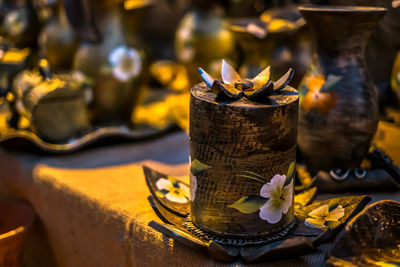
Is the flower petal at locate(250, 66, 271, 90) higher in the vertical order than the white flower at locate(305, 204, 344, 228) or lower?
higher

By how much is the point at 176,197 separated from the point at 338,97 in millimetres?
299

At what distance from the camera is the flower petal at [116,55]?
1.02 m

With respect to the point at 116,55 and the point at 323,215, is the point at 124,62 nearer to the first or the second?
the point at 116,55

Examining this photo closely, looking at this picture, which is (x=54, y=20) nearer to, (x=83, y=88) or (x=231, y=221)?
(x=83, y=88)

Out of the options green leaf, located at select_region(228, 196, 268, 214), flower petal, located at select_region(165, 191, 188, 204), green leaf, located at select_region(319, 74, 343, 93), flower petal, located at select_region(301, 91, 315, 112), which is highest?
green leaf, located at select_region(319, 74, 343, 93)

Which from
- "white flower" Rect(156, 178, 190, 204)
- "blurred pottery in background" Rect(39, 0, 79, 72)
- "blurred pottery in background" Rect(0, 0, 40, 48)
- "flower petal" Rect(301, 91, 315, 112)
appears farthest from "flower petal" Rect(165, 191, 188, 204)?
"blurred pottery in background" Rect(0, 0, 40, 48)

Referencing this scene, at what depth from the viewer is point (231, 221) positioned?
518 millimetres

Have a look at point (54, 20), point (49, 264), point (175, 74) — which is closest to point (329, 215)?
point (49, 264)

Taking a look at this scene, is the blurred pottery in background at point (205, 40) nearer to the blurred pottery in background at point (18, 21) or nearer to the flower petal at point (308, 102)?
the flower petal at point (308, 102)

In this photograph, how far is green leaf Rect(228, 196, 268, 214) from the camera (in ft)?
1.68

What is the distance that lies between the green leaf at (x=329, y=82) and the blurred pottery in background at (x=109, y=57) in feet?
1.71

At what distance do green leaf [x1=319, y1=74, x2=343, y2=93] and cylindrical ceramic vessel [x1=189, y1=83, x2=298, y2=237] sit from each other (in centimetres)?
16

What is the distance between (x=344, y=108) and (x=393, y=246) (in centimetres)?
24

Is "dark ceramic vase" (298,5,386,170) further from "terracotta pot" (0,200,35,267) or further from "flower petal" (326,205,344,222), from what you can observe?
"terracotta pot" (0,200,35,267)
